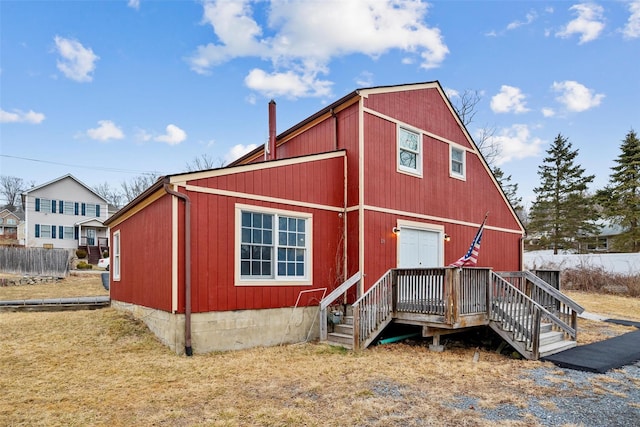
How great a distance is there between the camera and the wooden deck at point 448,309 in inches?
293

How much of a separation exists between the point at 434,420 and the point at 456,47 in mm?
14232

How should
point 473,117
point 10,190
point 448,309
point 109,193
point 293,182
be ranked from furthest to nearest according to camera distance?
point 10,190 → point 109,193 → point 473,117 → point 293,182 → point 448,309

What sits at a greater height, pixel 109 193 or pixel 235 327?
pixel 109 193

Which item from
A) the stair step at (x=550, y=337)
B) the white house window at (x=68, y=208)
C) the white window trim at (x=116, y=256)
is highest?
the white house window at (x=68, y=208)

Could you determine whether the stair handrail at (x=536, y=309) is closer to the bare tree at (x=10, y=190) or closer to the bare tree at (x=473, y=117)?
the bare tree at (x=473, y=117)

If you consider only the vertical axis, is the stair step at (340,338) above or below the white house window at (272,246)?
below

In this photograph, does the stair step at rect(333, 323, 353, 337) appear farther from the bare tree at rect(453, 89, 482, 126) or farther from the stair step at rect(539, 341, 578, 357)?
the bare tree at rect(453, 89, 482, 126)

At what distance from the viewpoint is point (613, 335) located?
33.2 ft

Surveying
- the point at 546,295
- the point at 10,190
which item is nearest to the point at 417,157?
the point at 546,295

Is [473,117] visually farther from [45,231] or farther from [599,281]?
[45,231]

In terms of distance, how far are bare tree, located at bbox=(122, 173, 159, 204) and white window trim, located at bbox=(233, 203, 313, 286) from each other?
3759 centimetres

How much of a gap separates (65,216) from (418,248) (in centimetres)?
3312

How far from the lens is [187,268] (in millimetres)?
7254

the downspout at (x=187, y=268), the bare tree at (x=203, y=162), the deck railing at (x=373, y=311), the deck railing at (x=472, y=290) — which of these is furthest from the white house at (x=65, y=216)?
the deck railing at (x=472, y=290)
